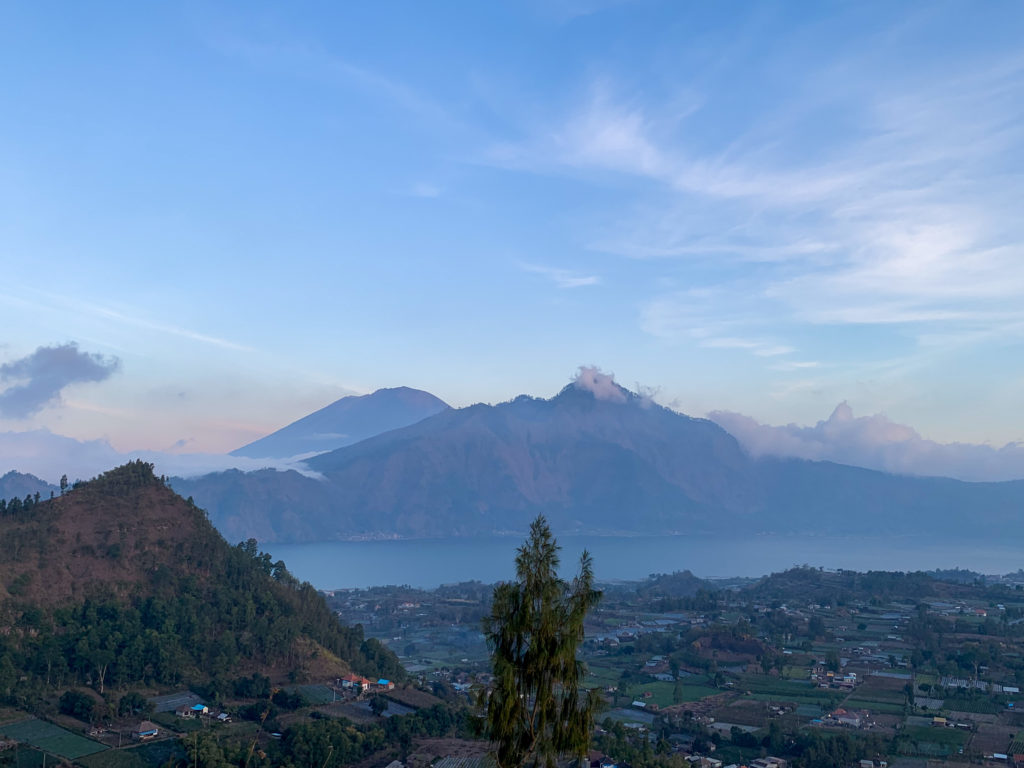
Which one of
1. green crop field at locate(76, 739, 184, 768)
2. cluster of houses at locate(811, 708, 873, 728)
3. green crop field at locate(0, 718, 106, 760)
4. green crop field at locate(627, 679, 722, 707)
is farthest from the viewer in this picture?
green crop field at locate(627, 679, 722, 707)

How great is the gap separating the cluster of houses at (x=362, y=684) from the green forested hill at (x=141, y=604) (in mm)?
1358

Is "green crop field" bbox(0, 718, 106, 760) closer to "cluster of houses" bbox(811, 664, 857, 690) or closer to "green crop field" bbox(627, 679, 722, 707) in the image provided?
→ "green crop field" bbox(627, 679, 722, 707)

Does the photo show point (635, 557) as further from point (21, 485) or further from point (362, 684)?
point (362, 684)

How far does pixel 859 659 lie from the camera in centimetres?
4822

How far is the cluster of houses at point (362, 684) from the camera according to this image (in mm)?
32206

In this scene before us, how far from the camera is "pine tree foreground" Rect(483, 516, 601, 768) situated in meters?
8.41

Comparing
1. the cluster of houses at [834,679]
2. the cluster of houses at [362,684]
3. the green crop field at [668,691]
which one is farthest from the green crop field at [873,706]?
the cluster of houses at [362,684]

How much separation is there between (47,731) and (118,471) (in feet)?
55.1

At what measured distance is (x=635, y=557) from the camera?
135125 mm

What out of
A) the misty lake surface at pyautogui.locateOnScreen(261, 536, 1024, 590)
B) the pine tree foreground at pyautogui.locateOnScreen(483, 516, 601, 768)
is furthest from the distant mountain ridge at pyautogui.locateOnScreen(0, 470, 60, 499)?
the pine tree foreground at pyautogui.locateOnScreen(483, 516, 601, 768)

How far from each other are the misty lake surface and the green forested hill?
2149 inches

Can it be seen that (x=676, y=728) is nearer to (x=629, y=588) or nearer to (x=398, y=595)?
(x=398, y=595)

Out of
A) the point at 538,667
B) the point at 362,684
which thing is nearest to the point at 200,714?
the point at 362,684

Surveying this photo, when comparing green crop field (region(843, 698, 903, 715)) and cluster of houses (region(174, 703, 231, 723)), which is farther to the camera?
green crop field (region(843, 698, 903, 715))
